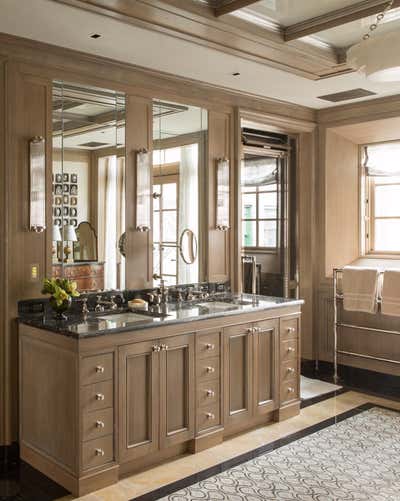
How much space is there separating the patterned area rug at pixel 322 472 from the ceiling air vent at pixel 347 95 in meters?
2.59

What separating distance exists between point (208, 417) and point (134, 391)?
618 mm

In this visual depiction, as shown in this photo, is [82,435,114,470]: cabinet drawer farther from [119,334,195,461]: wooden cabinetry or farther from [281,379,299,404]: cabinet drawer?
[281,379,299,404]: cabinet drawer

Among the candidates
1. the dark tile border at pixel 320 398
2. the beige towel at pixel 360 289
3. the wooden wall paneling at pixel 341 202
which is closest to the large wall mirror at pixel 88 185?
the dark tile border at pixel 320 398

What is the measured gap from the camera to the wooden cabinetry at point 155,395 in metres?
3.08

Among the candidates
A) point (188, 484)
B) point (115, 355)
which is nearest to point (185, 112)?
point (115, 355)

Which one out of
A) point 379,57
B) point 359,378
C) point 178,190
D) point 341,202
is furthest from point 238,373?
point 341,202

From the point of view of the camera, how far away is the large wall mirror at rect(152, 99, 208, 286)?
4.05 meters

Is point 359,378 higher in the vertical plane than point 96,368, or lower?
lower

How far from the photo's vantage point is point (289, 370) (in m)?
4.09

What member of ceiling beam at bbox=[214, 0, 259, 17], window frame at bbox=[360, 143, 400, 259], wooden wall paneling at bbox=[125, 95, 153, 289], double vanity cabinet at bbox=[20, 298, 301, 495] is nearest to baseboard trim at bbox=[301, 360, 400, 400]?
window frame at bbox=[360, 143, 400, 259]

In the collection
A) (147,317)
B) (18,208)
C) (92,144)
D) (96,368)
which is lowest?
(96,368)

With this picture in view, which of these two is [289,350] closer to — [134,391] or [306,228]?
[134,391]

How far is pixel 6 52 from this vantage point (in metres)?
3.21

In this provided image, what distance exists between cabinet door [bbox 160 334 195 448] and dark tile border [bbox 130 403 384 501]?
255 mm
